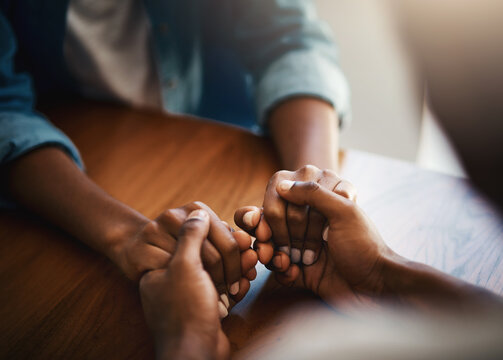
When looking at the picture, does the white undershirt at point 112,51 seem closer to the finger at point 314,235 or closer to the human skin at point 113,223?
the human skin at point 113,223

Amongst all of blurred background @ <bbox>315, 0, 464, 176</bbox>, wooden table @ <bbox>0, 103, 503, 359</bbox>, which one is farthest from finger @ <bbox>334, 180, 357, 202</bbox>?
blurred background @ <bbox>315, 0, 464, 176</bbox>

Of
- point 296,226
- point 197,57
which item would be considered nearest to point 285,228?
point 296,226

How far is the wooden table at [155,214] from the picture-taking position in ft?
1.38

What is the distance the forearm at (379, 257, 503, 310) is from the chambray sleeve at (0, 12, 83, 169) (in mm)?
547

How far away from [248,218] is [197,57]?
1.98 ft

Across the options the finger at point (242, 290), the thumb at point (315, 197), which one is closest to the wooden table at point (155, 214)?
the finger at point (242, 290)

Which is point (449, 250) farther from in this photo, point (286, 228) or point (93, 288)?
point (93, 288)

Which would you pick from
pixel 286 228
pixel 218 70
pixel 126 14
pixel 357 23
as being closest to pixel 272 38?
pixel 218 70

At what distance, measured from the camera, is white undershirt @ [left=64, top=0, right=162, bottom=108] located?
78 centimetres

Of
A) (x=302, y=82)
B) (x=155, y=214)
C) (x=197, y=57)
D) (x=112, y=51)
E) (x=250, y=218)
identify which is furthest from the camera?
(x=197, y=57)

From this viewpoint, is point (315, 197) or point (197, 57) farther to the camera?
point (197, 57)

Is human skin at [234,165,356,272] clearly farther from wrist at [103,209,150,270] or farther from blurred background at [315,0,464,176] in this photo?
blurred background at [315,0,464,176]

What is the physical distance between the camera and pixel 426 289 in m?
0.39

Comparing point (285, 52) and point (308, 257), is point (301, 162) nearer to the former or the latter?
point (308, 257)
